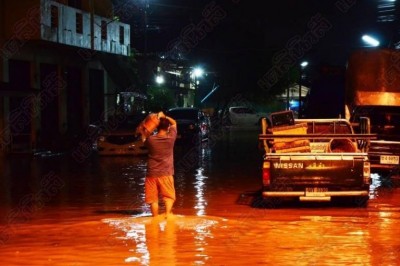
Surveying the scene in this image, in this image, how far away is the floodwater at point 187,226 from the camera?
9.08 meters

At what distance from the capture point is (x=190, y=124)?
3356 centimetres

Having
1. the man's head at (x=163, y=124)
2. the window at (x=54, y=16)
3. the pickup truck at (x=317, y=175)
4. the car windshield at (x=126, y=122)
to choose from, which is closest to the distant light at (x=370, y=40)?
the car windshield at (x=126, y=122)

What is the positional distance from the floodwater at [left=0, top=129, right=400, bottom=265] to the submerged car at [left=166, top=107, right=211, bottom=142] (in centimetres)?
1348

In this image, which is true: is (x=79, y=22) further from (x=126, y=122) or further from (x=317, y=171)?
(x=317, y=171)

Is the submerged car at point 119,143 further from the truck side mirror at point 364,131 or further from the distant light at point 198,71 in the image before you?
the distant light at point 198,71

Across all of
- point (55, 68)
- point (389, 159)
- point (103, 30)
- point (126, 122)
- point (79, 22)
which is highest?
point (103, 30)

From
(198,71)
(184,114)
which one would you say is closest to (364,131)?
(184,114)

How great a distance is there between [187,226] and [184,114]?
24.2 meters

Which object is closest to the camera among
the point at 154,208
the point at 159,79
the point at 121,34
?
the point at 154,208

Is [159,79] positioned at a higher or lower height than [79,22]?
lower

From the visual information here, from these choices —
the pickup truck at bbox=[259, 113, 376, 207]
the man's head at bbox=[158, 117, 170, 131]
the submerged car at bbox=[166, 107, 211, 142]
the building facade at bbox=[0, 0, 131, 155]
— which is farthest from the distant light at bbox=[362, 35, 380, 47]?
the man's head at bbox=[158, 117, 170, 131]

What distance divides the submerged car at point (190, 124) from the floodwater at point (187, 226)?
1348cm

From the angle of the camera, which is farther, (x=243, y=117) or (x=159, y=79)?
(x=243, y=117)

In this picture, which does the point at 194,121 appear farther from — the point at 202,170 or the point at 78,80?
the point at 202,170
